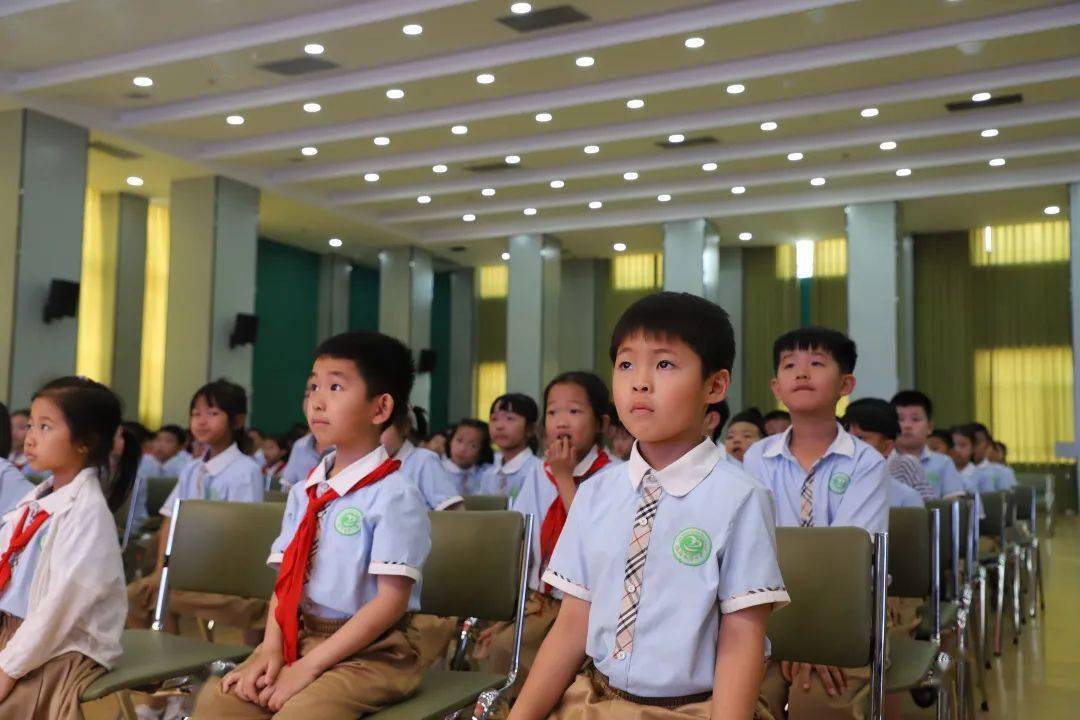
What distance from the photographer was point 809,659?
7.63 feet

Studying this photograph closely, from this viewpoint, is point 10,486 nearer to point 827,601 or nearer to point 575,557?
point 575,557

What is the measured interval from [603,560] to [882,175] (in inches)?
496

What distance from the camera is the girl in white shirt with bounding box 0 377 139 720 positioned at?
2.30 metres

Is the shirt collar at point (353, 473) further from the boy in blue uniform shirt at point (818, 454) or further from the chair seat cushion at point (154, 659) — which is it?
the boy in blue uniform shirt at point (818, 454)

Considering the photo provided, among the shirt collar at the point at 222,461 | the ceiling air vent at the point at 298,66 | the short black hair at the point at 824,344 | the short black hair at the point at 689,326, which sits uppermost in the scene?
the ceiling air vent at the point at 298,66

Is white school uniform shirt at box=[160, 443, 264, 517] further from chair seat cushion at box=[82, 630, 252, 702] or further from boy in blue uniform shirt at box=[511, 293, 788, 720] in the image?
boy in blue uniform shirt at box=[511, 293, 788, 720]

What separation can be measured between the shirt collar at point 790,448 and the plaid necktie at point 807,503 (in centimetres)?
7

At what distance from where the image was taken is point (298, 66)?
1002cm

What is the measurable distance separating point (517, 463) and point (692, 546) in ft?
12.4

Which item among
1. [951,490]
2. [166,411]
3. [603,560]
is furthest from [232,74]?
[603,560]

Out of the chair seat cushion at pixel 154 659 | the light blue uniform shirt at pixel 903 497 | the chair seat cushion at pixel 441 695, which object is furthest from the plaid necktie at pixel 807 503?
the chair seat cushion at pixel 154 659

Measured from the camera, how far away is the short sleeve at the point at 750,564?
1.56m

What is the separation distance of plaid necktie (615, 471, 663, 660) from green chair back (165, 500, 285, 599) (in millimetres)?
1472

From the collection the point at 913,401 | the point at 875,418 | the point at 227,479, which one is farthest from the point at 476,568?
the point at 913,401
